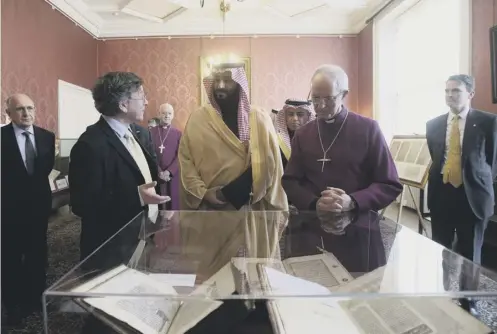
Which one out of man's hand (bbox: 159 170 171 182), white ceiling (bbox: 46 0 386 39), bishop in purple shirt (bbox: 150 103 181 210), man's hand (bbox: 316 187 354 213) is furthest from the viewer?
white ceiling (bbox: 46 0 386 39)

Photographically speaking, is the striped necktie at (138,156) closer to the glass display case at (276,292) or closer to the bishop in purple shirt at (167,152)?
the glass display case at (276,292)

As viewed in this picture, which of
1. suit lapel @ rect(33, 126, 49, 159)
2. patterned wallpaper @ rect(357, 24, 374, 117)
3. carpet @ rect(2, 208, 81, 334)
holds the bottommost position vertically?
carpet @ rect(2, 208, 81, 334)

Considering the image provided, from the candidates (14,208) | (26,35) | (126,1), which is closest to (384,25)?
(126,1)

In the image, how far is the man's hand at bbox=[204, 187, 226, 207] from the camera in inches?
92.9

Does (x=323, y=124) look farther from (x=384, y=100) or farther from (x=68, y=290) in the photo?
(x=384, y=100)

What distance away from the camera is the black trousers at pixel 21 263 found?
286cm

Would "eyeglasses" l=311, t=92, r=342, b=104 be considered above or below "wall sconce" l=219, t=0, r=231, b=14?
below

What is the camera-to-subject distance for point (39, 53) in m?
6.11

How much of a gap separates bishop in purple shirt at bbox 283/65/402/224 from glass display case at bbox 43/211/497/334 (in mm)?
497

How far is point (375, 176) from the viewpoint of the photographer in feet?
6.63

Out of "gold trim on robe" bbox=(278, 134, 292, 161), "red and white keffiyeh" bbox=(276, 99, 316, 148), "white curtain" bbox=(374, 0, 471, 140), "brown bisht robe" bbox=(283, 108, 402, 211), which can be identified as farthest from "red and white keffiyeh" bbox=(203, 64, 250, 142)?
"white curtain" bbox=(374, 0, 471, 140)

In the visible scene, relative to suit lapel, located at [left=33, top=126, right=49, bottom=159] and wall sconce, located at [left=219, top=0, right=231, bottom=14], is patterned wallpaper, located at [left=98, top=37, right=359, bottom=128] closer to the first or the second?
wall sconce, located at [left=219, top=0, right=231, bottom=14]

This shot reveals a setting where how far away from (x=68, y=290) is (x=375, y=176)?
4.84 ft

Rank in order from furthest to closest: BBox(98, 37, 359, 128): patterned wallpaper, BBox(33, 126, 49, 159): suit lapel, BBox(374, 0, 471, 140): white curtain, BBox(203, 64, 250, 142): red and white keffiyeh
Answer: BBox(98, 37, 359, 128): patterned wallpaper
BBox(374, 0, 471, 140): white curtain
BBox(33, 126, 49, 159): suit lapel
BBox(203, 64, 250, 142): red and white keffiyeh
